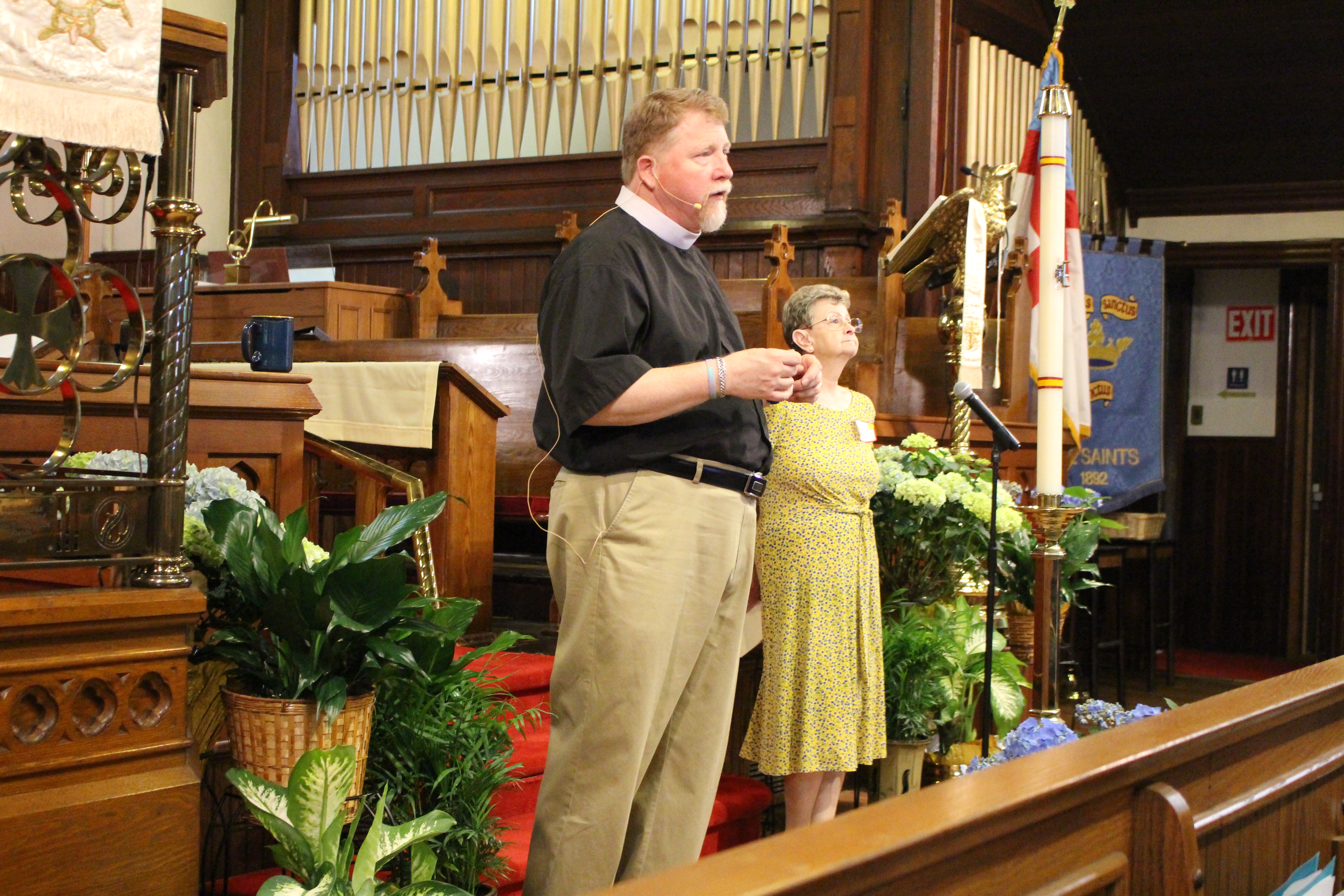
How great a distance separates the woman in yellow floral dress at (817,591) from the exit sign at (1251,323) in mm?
6289

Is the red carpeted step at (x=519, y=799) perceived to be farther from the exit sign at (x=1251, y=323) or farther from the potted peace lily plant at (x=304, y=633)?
the exit sign at (x=1251, y=323)

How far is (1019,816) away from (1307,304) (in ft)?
26.9

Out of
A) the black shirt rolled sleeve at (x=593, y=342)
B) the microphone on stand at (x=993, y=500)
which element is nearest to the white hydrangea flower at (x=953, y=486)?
the microphone on stand at (x=993, y=500)

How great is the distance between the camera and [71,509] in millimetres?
1682

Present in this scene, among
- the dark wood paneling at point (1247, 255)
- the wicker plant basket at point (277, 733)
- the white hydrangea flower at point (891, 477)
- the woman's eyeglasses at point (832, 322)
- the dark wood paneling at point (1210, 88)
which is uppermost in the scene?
the dark wood paneling at point (1210, 88)

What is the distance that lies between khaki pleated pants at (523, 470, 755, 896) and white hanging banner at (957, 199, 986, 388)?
2.05 m

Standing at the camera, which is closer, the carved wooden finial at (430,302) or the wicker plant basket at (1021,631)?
the wicker plant basket at (1021,631)

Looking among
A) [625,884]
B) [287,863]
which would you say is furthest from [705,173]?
[625,884]

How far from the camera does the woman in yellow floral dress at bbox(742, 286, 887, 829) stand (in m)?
2.86

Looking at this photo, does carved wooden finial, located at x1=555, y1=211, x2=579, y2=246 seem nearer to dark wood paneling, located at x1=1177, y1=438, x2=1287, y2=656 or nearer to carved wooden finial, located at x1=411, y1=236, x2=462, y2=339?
carved wooden finial, located at x1=411, y1=236, x2=462, y2=339

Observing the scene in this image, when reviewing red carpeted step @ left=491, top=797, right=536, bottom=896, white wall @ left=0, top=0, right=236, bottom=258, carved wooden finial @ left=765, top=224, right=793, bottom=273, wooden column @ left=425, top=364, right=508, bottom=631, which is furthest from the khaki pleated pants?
white wall @ left=0, top=0, right=236, bottom=258

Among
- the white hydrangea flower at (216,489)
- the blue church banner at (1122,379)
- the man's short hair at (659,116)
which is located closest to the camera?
the man's short hair at (659,116)

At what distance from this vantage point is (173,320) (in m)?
1.78

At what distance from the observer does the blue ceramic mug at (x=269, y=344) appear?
298 cm
